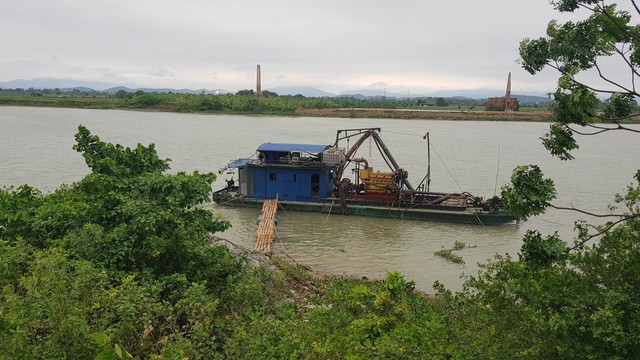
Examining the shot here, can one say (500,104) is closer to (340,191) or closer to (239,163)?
(340,191)

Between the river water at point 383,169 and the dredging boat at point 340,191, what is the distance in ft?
1.72

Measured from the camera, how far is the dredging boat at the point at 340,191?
2230 centimetres

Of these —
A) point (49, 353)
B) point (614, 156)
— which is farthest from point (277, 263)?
point (614, 156)

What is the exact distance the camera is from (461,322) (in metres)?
8.06

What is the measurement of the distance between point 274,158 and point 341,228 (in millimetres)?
4963

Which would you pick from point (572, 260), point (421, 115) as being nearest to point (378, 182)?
point (572, 260)

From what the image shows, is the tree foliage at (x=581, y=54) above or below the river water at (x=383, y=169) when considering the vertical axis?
above

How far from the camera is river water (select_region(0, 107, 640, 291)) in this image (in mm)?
18750

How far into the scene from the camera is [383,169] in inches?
1382

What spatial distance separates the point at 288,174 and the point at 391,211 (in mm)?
5343

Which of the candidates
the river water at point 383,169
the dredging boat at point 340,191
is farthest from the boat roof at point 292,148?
the river water at point 383,169

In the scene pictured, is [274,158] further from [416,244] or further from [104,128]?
[104,128]

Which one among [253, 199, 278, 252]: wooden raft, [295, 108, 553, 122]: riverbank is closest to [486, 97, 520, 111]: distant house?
[295, 108, 553, 122]: riverbank

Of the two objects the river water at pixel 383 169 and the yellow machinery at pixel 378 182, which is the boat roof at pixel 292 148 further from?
the river water at pixel 383 169
